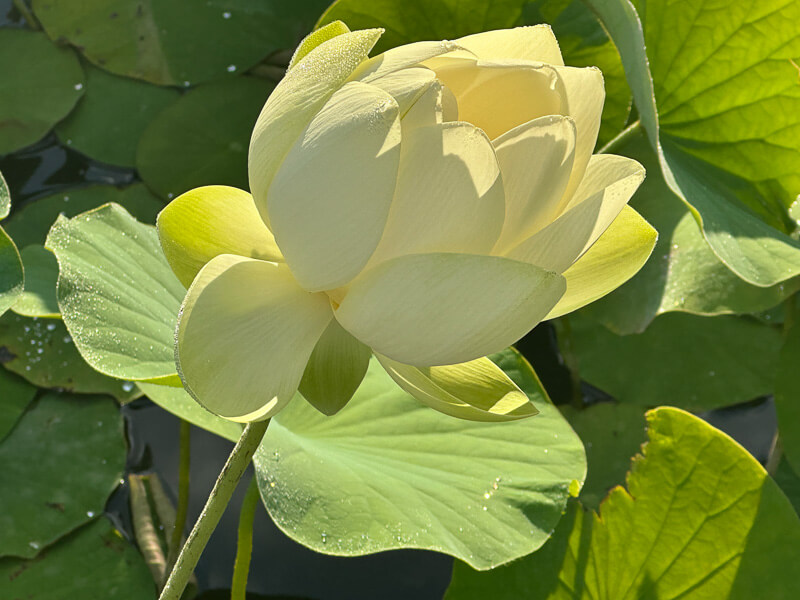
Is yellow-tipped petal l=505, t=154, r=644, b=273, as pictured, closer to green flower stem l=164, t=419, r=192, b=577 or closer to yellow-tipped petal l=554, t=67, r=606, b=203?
yellow-tipped petal l=554, t=67, r=606, b=203

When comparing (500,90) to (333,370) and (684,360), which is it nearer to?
(333,370)

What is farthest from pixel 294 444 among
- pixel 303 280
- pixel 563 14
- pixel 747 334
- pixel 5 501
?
pixel 747 334

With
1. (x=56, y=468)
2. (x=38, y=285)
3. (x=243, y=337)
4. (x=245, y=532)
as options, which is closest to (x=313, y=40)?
(x=243, y=337)

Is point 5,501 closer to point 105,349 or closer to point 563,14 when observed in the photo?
point 105,349

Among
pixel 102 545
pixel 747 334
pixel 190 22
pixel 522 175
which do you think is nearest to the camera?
pixel 522 175

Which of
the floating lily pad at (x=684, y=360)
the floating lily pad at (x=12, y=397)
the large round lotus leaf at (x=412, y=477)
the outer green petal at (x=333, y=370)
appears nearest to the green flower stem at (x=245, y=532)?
the large round lotus leaf at (x=412, y=477)

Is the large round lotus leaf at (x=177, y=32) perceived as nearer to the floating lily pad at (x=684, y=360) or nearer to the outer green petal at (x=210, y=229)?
the floating lily pad at (x=684, y=360)

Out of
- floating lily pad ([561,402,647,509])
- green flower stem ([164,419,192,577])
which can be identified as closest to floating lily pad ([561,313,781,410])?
floating lily pad ([561,402,647,509])
